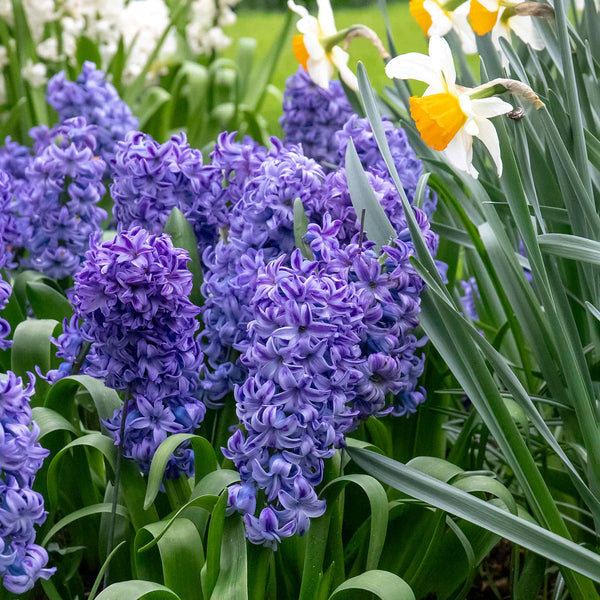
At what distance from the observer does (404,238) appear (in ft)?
4.58

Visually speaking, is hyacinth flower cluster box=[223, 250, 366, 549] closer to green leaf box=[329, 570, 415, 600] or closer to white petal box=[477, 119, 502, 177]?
green leaf box=[329, 570, 415, 600]

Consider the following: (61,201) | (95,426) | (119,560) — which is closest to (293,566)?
(119,560)

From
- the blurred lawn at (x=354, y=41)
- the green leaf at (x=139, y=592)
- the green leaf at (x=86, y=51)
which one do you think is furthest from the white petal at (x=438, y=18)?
the blurred lawn at (x=354, y=41)

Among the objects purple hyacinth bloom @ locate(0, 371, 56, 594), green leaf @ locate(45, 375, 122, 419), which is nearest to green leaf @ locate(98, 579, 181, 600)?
purple hyacinth bloom @ locate(0, 371, 56, 594)

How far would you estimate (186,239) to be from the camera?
1.54 meters

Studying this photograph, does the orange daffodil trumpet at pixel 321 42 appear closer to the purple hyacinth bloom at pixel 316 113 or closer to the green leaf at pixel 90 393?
the purple hyacinth bloom at pixel 316 113

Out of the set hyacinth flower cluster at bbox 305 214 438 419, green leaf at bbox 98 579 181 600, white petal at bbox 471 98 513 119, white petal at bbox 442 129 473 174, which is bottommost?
green leaf at bbox 98 579 181 600

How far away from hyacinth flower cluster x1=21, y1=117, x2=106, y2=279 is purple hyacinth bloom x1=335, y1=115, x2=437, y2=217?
562mm

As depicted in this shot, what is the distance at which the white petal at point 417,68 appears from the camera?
1.25 metres

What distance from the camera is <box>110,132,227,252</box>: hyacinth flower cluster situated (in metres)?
1.53

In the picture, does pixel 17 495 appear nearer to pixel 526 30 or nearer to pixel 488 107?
pixel 488 107

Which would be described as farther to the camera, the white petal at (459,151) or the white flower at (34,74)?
the white flower at (34,74)

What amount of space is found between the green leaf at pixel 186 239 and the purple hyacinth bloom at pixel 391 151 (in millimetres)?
386

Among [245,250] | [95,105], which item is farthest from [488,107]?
[95,105]
